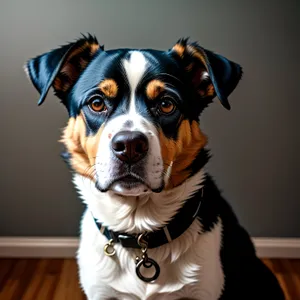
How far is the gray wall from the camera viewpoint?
1959 mm

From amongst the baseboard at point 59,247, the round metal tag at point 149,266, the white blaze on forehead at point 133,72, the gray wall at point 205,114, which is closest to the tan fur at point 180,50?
the white blaze on forehead at point 133,72

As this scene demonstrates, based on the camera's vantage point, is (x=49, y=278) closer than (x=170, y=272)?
No

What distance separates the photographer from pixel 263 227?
2227 millimetres

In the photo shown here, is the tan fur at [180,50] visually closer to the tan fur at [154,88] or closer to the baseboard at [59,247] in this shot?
the tan fur at [154,88]

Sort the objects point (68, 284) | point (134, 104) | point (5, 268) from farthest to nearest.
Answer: point (5, 268)
point (68, 284)
point (134, 104)

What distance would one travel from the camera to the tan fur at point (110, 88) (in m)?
1.22

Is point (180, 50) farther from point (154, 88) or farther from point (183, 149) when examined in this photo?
point (183, 149)

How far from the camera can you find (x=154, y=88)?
1222mm

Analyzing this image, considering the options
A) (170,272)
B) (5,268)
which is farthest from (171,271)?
(5,268)

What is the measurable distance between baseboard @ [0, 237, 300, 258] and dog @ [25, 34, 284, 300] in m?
0.88

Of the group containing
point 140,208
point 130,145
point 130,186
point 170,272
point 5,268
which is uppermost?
point 130,145

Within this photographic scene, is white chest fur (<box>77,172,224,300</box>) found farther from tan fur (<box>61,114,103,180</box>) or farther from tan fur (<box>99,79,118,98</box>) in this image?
tan fur (<box>99,79,118,98</box>)

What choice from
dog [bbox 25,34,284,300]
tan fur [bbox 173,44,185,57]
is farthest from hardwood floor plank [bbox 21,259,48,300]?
tan fur [bbox 173,44,185,57]

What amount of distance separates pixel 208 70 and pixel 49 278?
1.25m
